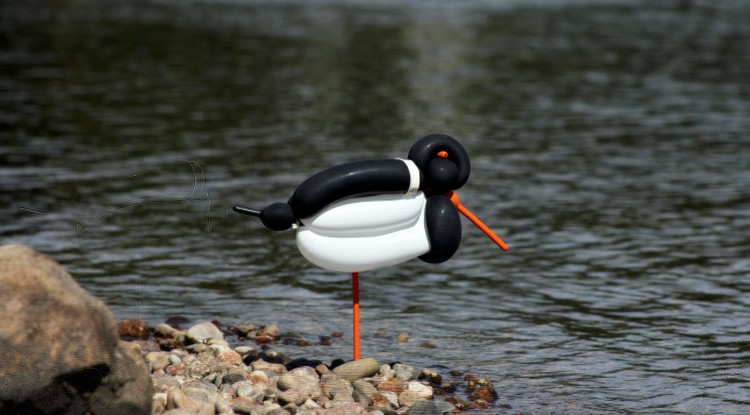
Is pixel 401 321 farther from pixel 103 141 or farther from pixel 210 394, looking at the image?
pixel 103 141

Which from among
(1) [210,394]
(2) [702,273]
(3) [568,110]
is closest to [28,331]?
(1) [210,394]

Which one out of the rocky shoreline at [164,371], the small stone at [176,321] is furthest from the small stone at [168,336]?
the small stone at [176,321]

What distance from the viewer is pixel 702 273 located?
12461 millimetres

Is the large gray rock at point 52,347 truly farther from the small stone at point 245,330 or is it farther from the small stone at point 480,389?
the small stone at point 245,330

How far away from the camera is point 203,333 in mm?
9742

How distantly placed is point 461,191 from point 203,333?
7689mm

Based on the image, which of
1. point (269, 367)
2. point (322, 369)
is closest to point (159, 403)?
point (269, 367)

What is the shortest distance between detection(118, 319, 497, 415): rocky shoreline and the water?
410 millimetres

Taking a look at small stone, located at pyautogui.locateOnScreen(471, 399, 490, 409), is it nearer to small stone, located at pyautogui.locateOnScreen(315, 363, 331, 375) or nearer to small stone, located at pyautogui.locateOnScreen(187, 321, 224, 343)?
small stone, located at pyautogui.locateOnScreen(315, 363, 331, 375)

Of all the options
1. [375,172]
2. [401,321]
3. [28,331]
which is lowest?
[401,321]

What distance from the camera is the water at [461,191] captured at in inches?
401

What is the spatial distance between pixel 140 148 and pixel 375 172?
11.9m

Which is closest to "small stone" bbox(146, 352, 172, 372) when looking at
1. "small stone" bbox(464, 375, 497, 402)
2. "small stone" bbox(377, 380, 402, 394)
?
"small stone" bbox(377, 380, 402, 394)

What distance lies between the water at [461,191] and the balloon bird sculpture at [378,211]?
137 centimetres
